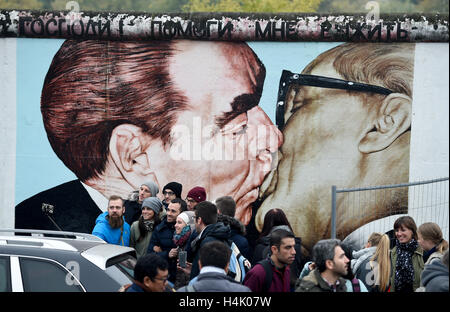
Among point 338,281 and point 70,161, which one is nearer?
point 338,281

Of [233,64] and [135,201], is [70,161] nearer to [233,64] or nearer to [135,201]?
[135,201]

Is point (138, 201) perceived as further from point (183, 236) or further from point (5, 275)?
point (5, 275)

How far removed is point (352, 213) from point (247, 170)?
166 centimetres

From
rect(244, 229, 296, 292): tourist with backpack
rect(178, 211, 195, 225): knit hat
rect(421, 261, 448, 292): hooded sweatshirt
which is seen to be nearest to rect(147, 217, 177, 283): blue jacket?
rect(178, 211, 195, 225): knit hat

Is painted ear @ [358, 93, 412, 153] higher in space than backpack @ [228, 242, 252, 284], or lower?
higher

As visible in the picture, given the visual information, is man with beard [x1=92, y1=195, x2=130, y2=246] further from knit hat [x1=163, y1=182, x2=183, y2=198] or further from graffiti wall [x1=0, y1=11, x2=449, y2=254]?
graffiti wall [x1=0, y1=11, x2=449, y2=254]

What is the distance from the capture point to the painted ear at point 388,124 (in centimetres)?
944

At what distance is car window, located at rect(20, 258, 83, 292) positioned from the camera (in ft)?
17.8

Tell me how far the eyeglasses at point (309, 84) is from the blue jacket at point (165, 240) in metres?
2.91

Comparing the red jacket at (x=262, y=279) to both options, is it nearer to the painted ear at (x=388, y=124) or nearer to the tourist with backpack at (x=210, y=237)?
the tourist with backpack at (x=210, y=237)

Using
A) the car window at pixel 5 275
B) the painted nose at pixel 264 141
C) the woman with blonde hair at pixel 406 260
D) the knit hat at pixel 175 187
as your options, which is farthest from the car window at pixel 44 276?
the painted nose at pixel 264 141

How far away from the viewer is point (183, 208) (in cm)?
774
